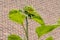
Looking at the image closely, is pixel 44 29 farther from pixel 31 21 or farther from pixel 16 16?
pixel 31 21

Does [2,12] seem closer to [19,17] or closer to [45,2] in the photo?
[45,2]

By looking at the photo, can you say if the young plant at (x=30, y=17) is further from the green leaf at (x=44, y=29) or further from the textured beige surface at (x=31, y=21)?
the textured beige surface at (x=31, y=21)

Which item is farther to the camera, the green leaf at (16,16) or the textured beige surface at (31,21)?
the textured beige surface at (31,21)

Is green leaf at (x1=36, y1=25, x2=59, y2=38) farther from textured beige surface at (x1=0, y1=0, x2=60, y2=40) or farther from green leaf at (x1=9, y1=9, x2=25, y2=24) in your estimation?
textured beige surface at (x1=0, y1=0, x2=60, y2=40)

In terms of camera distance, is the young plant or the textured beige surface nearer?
the young plant

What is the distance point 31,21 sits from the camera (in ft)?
9.46

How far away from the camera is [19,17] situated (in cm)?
33

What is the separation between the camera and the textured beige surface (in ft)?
8.34

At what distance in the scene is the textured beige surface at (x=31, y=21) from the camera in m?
2.54

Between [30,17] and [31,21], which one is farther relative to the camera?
[31,21]

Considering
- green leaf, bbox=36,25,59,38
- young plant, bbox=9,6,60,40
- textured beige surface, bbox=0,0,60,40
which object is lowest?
textured beige surface, bbox=0,0,60,40

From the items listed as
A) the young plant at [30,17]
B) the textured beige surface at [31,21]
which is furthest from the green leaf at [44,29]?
the textured beige surface at [31,21]

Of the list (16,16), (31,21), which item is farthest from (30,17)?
(31,21)

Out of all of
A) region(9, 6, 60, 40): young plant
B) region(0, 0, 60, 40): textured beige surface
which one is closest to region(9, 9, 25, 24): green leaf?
region(9, 6, 60, 40): young plant
